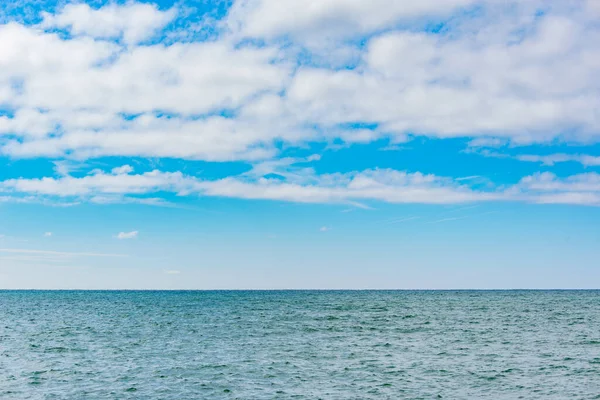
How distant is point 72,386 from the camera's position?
32.5 metres

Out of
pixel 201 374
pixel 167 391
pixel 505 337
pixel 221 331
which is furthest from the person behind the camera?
pixel 221 331

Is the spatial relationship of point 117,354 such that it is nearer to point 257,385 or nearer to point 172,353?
point 172,353

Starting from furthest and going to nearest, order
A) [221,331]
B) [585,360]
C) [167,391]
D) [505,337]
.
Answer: [221,331]
[505,337]
[585,360]
[167,391]

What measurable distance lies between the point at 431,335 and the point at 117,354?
3251cm

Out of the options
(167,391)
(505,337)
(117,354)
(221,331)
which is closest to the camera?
(167,391)

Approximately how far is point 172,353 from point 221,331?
18.8 m

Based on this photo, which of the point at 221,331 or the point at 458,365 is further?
the point at 221,331

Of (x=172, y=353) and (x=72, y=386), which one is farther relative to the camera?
(x=172, y=353)

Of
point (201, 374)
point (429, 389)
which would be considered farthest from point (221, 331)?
point (429, 389)

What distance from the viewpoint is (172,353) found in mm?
45594

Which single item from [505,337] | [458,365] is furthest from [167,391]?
[505,337]

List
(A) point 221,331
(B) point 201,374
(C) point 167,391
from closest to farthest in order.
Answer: (C) point 167,391, (B) point 201,374, (A) point 221,331

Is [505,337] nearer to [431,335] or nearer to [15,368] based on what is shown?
[431,335]

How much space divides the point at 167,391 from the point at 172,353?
14861 mm
